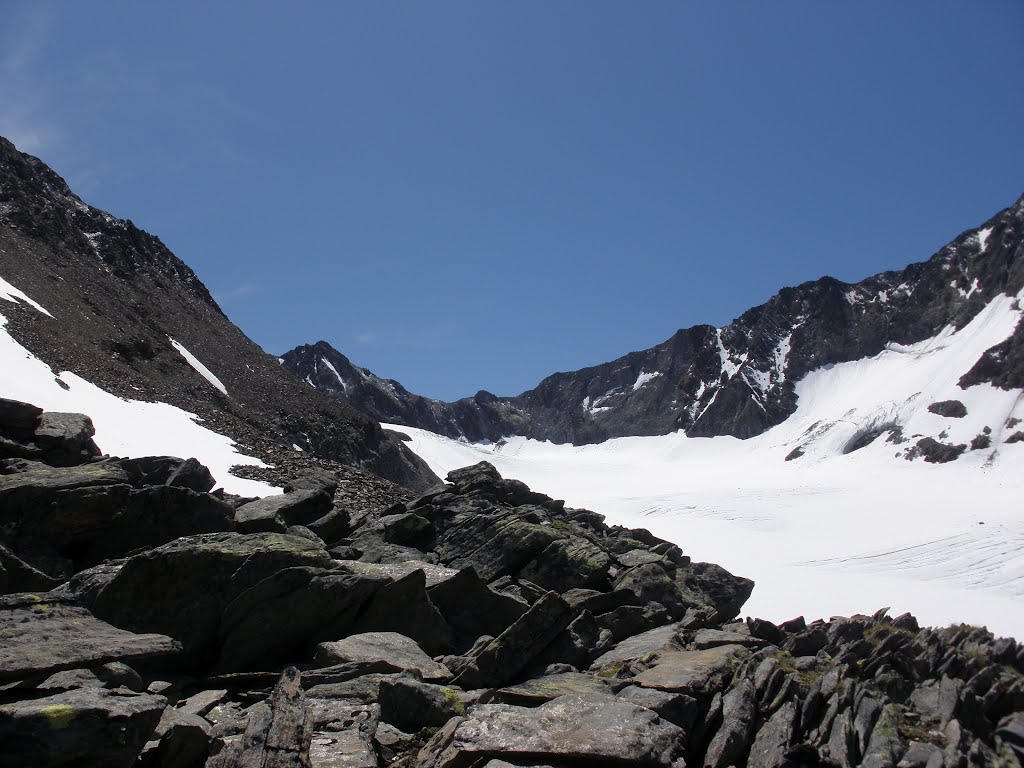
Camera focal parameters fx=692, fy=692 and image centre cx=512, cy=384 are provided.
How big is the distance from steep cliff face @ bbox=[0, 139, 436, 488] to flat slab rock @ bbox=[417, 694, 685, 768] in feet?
93.2

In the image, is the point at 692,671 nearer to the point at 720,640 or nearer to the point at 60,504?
the point at 720,640

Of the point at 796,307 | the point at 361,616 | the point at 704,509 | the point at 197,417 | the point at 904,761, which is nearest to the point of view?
the point at 904,761

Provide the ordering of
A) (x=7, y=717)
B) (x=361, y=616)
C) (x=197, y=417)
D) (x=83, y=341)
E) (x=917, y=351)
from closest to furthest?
1. (x=7, y=717)
2. (x=361, y=616)
3. (x=197, y=417)
4. (x=83, y=341)
5. (x=917, y=351)

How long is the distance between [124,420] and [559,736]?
31948 millimetres

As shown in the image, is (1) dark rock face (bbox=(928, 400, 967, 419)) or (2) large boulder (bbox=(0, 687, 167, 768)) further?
(1) dark rock face (bbox=(928, 400, 967, 419))

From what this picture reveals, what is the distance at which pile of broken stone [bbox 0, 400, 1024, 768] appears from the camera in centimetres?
871

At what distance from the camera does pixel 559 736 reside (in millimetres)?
9312

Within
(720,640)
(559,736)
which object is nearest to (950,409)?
(720,640)

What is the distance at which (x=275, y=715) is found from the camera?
8.87 metres

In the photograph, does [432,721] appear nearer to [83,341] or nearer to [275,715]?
[275,715]

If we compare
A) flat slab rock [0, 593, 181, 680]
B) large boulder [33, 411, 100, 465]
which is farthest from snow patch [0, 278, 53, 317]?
flat slab rock [0, 593, 181, 680]

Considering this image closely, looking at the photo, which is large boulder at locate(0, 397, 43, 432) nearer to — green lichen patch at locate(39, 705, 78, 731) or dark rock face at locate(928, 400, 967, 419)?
green lichen patch at locate(39, 705, 78, 731)

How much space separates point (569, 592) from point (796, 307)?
18765cm

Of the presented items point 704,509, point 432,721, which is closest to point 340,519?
point 432,721
